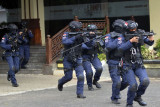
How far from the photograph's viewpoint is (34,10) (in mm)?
17125

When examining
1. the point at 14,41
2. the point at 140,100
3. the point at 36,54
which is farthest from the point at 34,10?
the point at 140,100

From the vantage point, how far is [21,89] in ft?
39.5

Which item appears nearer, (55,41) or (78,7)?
(55,41)

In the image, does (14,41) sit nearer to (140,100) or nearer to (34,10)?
(140,100)

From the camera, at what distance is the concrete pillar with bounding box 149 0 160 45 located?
15.6m

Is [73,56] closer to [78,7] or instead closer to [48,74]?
[48,74]

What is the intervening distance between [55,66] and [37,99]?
483 cm

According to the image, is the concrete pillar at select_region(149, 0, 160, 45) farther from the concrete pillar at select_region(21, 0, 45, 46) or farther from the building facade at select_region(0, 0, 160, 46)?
the concrete pillar at select_region(21, 0, 45, 46)

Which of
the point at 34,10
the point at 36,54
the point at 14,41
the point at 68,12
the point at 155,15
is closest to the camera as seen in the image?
the point at 14,41

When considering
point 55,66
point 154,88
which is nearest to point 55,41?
point 55,66

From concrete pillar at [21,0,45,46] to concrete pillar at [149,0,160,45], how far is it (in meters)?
4.14

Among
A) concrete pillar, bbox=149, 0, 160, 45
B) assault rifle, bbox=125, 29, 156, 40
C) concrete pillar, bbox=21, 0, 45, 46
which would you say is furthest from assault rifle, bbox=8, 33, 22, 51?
concrete pillar, bbox=149, 0, 160, 45

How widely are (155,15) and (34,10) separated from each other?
4.50 metres

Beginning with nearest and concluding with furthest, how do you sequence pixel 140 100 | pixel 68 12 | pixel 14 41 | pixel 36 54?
pixel 140 100
pixel 14 41
pixel 36 54
pixel 68 12
